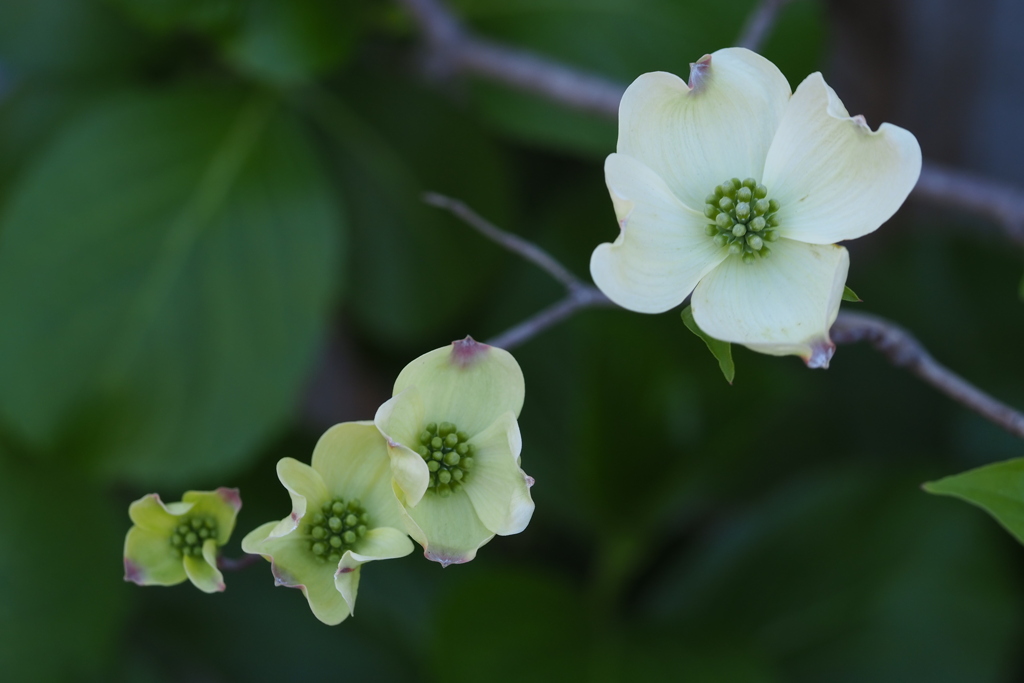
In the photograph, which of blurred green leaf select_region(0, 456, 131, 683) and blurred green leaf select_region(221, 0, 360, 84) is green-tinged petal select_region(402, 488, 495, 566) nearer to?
blurred green leaf select_region(221, 0, 360, 84)

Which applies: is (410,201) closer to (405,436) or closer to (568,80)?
(568,80)

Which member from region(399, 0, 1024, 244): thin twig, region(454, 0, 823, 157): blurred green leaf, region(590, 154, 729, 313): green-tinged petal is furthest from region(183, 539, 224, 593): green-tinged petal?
region(454, 0, 823, 157): blurred green leaf

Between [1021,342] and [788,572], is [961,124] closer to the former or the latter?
[1021,342]

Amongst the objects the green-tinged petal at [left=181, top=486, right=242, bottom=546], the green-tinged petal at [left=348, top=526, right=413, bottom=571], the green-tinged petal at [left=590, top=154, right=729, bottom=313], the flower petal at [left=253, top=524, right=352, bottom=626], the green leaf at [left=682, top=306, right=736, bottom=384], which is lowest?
the green-tinged petal at [left=181, top=486, right=242, bottom=546]

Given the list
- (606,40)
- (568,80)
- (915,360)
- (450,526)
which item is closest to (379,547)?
(450,526)

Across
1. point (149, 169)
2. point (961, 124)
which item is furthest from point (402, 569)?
point (961, 124)

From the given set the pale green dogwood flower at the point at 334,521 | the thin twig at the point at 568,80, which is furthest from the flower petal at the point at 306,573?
the thin twig at the point at 568,80
